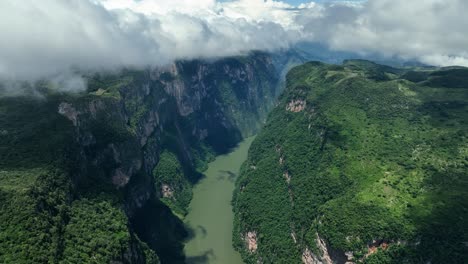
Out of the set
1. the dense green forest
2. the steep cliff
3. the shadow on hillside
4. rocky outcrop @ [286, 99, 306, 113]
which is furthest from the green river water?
rocky outcrop @ [286, 99, 306, 113]

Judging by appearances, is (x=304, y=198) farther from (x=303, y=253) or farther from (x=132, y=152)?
(x=132, y=152)

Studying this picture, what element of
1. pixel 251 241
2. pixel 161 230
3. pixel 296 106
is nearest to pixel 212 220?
pixel 161 230

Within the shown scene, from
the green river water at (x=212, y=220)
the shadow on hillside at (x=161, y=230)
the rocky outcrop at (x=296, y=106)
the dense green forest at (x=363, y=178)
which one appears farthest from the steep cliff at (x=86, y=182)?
the rocky outcrop at (x=296, y=106)

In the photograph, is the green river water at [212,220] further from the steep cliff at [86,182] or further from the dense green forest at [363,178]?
the dense green forest at [363,178]

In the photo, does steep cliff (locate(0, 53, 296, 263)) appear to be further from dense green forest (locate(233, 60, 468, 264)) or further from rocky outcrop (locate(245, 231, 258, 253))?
dense green forest (locate(233, 60, 468, 264))

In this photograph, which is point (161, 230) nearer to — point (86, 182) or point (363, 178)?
point (86, 182)

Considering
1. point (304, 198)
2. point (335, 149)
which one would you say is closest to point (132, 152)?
point (304, 198)
